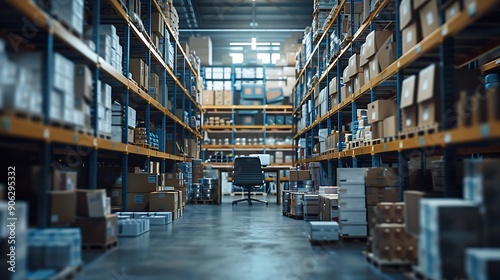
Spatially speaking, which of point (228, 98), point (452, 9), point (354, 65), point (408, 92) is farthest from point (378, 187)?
point (228, 98)

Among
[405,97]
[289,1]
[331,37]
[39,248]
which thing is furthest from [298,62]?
[39,248]

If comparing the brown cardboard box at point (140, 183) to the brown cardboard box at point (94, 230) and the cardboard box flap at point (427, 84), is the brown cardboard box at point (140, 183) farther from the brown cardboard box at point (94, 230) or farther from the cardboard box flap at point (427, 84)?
the cardboard box flap at point (427, 84)

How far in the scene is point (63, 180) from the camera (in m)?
4.79

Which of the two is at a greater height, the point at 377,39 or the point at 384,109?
the point at 377,39

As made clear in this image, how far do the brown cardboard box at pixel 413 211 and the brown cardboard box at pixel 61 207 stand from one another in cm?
314

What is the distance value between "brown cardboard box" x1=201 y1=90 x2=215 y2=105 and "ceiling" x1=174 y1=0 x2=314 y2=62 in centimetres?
246

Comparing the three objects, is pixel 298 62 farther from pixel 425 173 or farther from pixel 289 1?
pixel 425 173

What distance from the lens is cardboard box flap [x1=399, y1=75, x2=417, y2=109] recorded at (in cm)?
493

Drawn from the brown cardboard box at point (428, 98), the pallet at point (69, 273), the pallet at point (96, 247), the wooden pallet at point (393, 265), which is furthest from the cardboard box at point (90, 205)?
the brown cardboard box at point (428, 98)

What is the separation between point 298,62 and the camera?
51.7 feet

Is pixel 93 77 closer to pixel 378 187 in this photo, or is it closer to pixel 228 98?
pixel 378 187

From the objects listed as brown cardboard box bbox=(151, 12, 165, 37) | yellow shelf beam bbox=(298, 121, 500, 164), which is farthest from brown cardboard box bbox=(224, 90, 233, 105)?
yellow shelf beam bbox=(298, 121, 500, 164)

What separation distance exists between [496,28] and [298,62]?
1158 cm

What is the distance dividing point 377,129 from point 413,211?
99.1 inches
